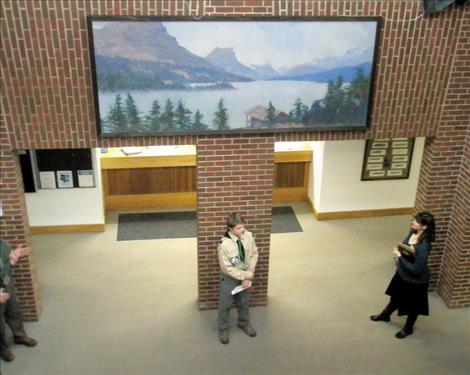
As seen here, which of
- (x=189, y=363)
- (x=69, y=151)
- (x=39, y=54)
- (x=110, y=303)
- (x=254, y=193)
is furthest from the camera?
(x=69, y=151)

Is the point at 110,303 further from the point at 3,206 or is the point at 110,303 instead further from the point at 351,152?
the point at 351,152

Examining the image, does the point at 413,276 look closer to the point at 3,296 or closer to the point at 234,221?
the point at 234,221

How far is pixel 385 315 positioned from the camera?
577 cm

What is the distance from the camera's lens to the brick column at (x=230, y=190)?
5250 millimetres

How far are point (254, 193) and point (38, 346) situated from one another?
2.86 m

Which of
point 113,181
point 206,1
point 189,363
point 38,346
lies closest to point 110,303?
point 38,346

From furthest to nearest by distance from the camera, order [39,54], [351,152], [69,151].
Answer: [351,152] → [69,151] → [39,54]

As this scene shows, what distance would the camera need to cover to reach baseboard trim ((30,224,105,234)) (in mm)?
7766

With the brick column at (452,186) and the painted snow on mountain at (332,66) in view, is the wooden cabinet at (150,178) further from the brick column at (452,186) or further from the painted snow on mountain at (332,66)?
the brick column at (452,186)

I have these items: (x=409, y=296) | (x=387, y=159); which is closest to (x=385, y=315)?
(x=409, y=296)

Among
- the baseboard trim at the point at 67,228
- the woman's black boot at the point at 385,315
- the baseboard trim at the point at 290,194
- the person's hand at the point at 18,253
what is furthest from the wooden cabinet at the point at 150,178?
the woman's black boot at the point at 385,315

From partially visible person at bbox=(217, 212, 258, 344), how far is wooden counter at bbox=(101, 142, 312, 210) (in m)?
3.44

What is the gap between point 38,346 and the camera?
17.5 feet

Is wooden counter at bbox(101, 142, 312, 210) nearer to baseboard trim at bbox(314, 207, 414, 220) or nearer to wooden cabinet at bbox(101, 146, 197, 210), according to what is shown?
wooden cabinet at bbox(101, 146, 197, 210)
